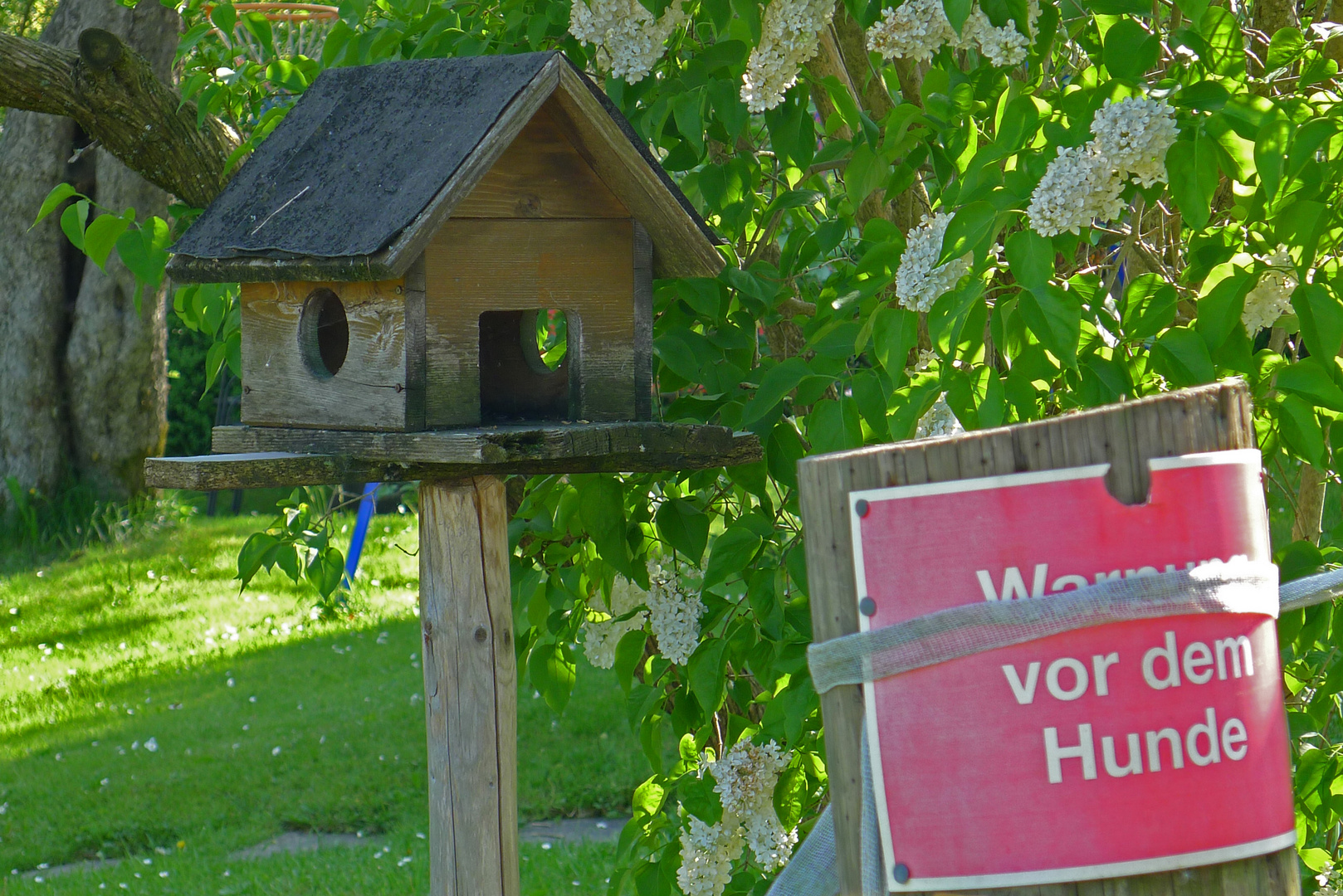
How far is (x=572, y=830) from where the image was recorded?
16.8ft

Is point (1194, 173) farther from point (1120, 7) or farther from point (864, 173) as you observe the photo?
point (864, 173)

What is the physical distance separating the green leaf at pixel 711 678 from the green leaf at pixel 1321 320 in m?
1.07

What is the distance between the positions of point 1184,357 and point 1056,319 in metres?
0.22

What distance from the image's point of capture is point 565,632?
2.65 meters

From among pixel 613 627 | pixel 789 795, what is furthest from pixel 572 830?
pixel 789 795

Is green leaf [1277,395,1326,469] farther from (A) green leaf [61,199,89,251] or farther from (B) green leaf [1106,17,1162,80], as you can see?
(A) green leaf [61,199,89,251]

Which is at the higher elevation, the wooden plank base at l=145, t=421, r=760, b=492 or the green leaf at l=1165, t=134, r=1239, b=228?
the green leaf at l=1165, t=134, r=1239, b=228

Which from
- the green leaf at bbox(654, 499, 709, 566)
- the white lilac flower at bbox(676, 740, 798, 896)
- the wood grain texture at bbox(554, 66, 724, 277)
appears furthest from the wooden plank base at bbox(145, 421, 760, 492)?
the white lilac flower at bbox(676, 740, 798, 896)

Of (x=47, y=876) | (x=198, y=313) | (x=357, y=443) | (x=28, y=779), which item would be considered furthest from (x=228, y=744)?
(x=357, y=443)

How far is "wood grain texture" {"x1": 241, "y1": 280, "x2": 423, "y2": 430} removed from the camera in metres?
2.02

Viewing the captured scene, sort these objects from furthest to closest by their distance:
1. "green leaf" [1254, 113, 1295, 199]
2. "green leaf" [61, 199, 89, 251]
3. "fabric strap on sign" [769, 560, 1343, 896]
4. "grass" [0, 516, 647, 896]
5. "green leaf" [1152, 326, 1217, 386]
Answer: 1. "grass" [0, 516, 647, 896]
2. "green leaf" [61, 199, 89, 251]
3. "green leaf" [1152, 326, 1217, 386]
4. "green leaf" [1254, 113, 1295, 199]
5. "fabric strap on sign" [769, 560, 1343, 896]

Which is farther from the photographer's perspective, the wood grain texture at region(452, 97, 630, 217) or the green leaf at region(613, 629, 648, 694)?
the green leaf at region(613, 629, 648, 694)

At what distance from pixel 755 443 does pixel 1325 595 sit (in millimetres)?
1072

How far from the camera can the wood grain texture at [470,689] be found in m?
2.26
